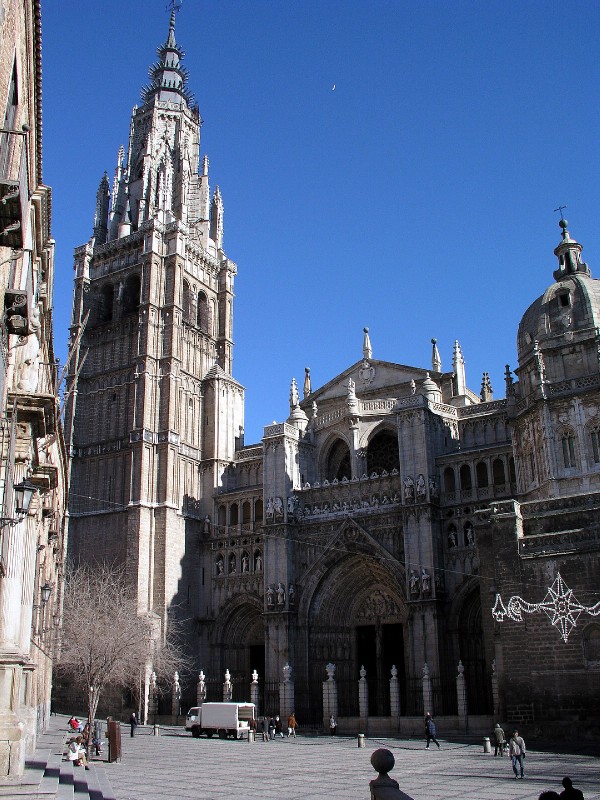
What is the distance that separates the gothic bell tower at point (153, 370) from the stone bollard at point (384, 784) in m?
38.8

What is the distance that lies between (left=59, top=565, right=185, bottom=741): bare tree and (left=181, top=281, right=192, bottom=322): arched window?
53.9ft

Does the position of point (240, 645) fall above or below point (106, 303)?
below

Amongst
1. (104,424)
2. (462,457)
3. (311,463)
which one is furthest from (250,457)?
(462,457)

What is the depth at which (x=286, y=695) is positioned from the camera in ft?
129

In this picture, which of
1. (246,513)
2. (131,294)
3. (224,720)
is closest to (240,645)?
(246,513)

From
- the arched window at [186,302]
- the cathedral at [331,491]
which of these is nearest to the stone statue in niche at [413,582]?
the cathedral at [331,491]

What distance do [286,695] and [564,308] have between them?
2179cm

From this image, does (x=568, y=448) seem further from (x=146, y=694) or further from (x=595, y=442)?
(x=146, y=694)

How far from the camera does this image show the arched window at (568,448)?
33812mm

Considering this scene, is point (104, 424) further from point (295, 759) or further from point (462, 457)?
point (295, 759)

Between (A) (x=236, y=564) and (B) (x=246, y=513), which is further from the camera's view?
(B) (x=246, y=513)

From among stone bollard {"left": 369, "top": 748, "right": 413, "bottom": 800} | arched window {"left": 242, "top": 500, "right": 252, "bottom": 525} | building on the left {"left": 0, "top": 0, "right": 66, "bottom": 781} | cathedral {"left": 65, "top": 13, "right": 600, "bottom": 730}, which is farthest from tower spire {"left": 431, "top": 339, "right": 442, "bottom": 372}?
stone bollard {"left": 369, "top": 748, "right": 413, "bottom": 800}

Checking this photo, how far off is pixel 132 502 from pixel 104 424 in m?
6.54

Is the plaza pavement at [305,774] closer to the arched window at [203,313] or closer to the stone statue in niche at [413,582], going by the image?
the stone statue in niche at [413,582]
